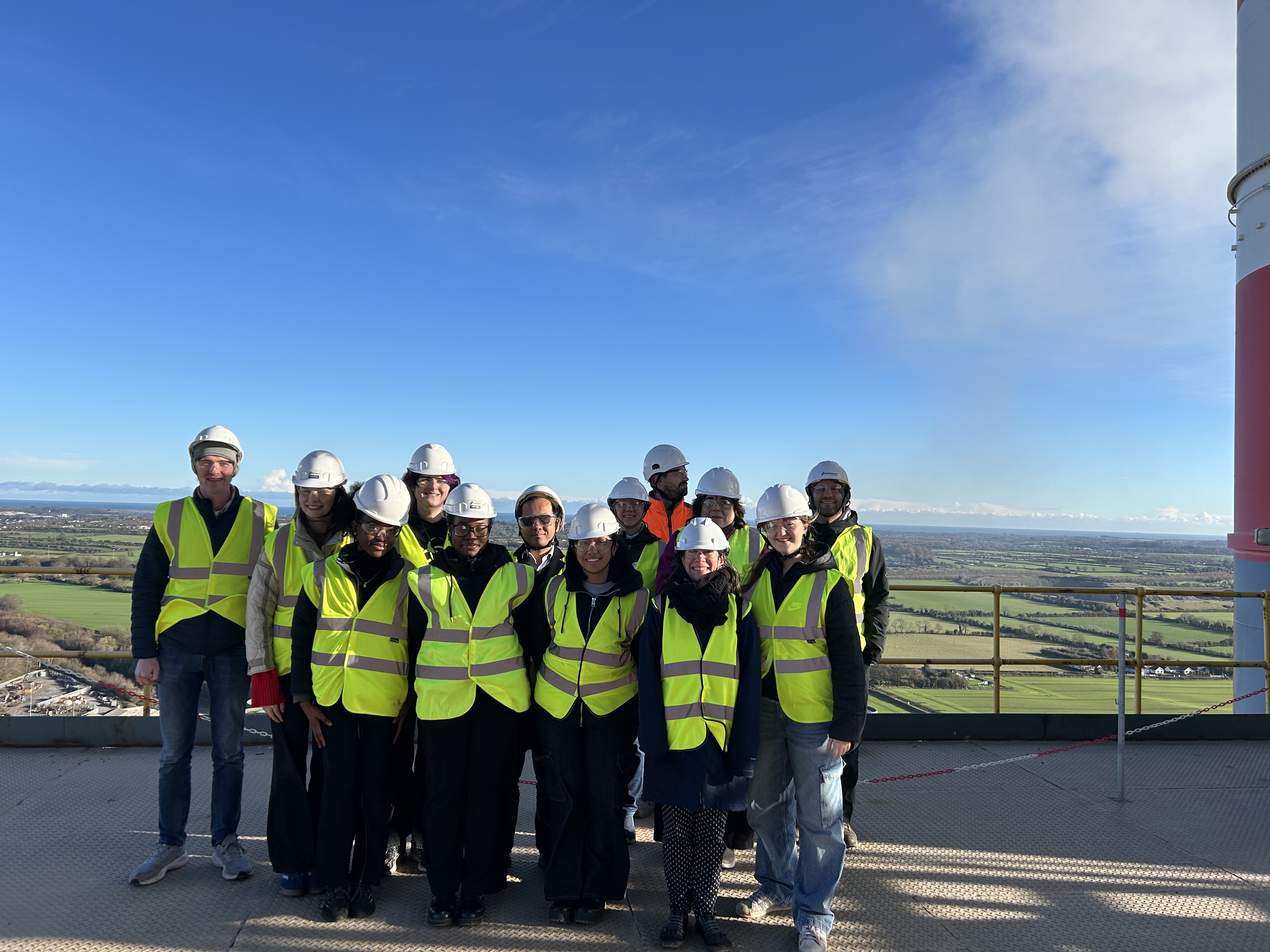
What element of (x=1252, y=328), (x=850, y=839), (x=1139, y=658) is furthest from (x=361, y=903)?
(x=1252, y=328)

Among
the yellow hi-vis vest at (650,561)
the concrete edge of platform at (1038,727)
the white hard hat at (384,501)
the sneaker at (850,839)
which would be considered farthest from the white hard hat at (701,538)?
the concrete edge of platform at (1038,727)

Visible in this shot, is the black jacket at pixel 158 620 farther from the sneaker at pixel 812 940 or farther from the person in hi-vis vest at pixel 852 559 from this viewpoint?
the person in hi-vis vest at pixel 852 559

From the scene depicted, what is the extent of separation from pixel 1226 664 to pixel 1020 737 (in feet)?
6.03

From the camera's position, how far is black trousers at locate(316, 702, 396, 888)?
347cm

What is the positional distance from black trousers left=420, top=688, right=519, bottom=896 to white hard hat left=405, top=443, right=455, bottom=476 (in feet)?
4.19

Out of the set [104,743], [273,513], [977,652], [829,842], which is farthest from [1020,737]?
[977,652]

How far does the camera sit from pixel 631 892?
377 cm

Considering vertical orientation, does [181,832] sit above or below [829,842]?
below

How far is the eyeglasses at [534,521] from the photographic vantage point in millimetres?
3725

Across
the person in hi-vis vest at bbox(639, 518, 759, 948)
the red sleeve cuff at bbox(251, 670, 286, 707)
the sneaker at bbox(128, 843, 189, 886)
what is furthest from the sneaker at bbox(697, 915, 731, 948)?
the sneaker at bbox(128, 843, 189, 886)

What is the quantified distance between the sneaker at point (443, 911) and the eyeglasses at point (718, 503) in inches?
Answer: 93.7

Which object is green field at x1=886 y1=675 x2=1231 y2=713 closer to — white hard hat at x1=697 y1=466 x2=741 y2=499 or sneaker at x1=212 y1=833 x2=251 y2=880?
white hard hat at x1=697 y1=466 x2=741 y2=499

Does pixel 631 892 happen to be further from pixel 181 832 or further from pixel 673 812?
pixel 181 832

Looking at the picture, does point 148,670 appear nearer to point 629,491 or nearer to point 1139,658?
point 629,491
